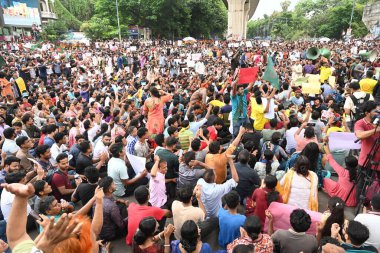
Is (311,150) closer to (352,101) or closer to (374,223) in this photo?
(374,223)

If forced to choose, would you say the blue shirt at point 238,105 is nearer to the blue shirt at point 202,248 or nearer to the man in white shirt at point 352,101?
the man in white shirt at point 352,101

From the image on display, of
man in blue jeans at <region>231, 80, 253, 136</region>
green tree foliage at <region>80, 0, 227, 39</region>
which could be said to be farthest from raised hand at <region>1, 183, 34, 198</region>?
green tree foliage at <region>80, 0, 227, 39</region>

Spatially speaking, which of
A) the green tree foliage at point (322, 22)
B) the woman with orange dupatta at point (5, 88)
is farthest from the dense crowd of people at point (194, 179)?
the green tree foliage at point (322, 22)

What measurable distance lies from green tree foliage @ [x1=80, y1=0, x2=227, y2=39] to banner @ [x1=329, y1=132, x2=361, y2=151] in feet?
119

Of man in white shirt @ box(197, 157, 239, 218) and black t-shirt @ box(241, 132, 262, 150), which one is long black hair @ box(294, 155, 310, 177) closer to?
man in white shirt @ box(197, 157, 239, 218)

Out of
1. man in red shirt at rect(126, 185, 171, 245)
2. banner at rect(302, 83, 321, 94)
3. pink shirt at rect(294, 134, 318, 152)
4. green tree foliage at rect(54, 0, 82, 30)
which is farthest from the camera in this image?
green tree foliage at rect(54, 0, 82, 30)

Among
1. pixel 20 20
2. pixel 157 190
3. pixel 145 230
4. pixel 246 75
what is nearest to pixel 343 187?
pixel 157 190

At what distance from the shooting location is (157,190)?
427 centimetres

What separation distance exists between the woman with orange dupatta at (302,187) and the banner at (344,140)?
0.98m

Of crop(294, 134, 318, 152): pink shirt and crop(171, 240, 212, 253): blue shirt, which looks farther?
crop(294, 134, 318, 152): pink shirt

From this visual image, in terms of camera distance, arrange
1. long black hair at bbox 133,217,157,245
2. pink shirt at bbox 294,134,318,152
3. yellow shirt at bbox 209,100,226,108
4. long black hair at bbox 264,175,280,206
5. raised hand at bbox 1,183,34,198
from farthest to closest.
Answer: yellow shirt at bbox 209,100,226,108 → pink shirt at bbox 294,134,318,152 → long black hair at bbox 264,175,280,206 → long black hair at bbox 133,217,157,245 → raised hand at bbox 1,183,34,198

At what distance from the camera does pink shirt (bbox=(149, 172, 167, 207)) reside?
4230mm

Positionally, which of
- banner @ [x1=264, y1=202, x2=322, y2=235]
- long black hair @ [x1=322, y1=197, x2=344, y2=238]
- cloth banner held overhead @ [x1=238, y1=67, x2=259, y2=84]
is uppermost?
cloth banner held overhead @ [x1=238, y1=67, x2=259, y2=84]

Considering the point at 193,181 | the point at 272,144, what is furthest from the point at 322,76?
the point at 193,181
